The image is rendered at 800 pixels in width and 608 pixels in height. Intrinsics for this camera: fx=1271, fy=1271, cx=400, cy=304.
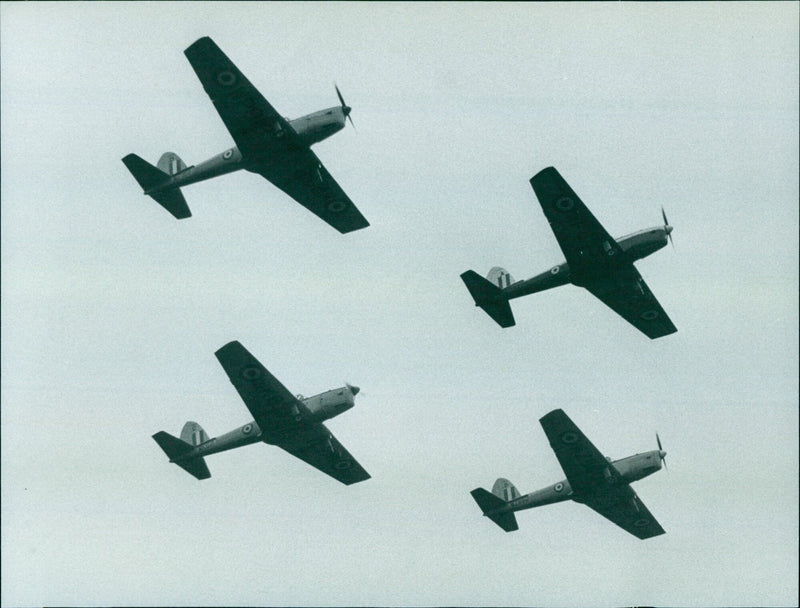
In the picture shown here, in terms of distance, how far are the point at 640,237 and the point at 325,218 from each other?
536 inches

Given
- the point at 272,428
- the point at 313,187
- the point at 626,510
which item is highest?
the point at 313,187

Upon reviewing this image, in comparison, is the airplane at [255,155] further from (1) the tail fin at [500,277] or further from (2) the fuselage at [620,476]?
(2) the fuselage at [620,476]

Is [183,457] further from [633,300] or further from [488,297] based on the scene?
[633,300]

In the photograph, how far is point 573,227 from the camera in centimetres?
5191

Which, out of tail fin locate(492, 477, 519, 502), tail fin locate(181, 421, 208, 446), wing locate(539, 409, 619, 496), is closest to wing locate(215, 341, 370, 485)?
tail fin locate(181, 421, 208, 446)

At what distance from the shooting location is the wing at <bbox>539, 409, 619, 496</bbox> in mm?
52719

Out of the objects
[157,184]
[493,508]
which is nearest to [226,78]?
[157,184]

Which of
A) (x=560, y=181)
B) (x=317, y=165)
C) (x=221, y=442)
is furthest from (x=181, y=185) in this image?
(x=560, y=181)

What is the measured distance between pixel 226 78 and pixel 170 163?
821cm

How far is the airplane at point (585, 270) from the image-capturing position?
5109 cm

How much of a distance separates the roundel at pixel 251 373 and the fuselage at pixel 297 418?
2.29m

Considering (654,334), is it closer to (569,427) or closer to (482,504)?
(569,427)

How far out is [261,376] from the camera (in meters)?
51.5

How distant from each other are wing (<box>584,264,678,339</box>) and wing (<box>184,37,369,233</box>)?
1133cm
